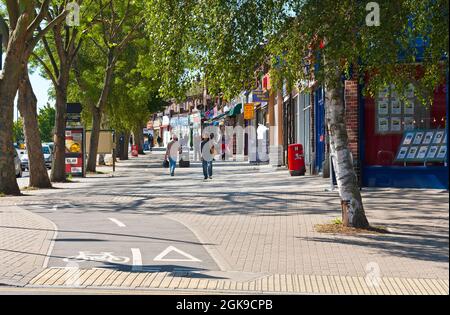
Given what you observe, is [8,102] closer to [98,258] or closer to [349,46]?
[98,258]

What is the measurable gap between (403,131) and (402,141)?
28 cm

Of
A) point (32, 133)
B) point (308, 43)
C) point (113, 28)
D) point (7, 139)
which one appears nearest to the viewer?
point (308, 43)

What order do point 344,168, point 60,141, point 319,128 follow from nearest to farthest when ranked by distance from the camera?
1. point 344,168
2. point 319,128
3. point 60,141

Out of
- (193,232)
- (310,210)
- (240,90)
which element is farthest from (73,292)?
(310,210)

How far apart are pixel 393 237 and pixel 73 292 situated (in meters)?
5.86

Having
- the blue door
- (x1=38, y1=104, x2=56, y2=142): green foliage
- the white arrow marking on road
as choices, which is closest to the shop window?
the blue door

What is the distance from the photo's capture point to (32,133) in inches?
955

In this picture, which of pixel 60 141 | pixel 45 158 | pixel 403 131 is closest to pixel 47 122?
pixel 45 158

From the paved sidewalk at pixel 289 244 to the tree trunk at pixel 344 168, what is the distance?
0.64 metres

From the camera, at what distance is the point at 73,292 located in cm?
748

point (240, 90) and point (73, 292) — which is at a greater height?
point (240, 90)

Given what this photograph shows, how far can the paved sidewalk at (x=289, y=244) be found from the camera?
8023 mm
